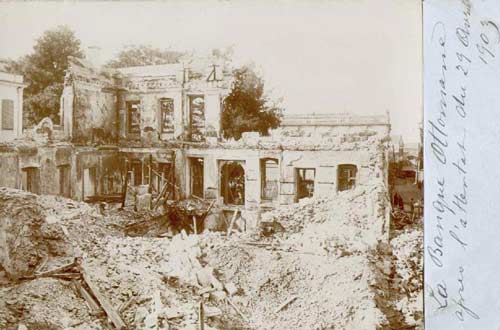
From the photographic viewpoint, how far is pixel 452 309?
3217 millimetres

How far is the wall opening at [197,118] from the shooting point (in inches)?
131

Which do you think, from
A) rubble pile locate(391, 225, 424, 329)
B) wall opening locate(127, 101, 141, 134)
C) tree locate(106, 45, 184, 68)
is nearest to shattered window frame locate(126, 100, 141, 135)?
wall opening locate(127, 101, 141, 134)

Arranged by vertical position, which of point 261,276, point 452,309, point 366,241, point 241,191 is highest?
point 241,191

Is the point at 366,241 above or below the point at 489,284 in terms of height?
above

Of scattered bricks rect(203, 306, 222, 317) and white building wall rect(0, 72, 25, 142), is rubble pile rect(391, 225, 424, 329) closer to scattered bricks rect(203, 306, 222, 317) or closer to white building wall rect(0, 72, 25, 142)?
scattered bricks rect(203, 306, 222, 317)

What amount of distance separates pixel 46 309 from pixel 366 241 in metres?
2.10

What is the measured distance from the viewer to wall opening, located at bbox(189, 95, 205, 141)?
131 inches

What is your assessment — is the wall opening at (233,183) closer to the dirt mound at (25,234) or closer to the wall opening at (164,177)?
the wall opening at (164,177)

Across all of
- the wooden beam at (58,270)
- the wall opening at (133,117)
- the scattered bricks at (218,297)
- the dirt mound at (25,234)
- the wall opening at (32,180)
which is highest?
the wall opening at (133,117)

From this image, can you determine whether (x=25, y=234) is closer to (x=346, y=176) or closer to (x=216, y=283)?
(x=216, y=283)

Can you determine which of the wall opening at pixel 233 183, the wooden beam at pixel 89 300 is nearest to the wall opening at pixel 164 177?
the wall opening at pixel 233 183

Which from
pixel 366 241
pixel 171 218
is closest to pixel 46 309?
pixel 171 218

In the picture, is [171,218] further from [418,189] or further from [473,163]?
[473,163]

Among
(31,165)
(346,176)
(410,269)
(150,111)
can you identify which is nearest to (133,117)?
(150,111)
